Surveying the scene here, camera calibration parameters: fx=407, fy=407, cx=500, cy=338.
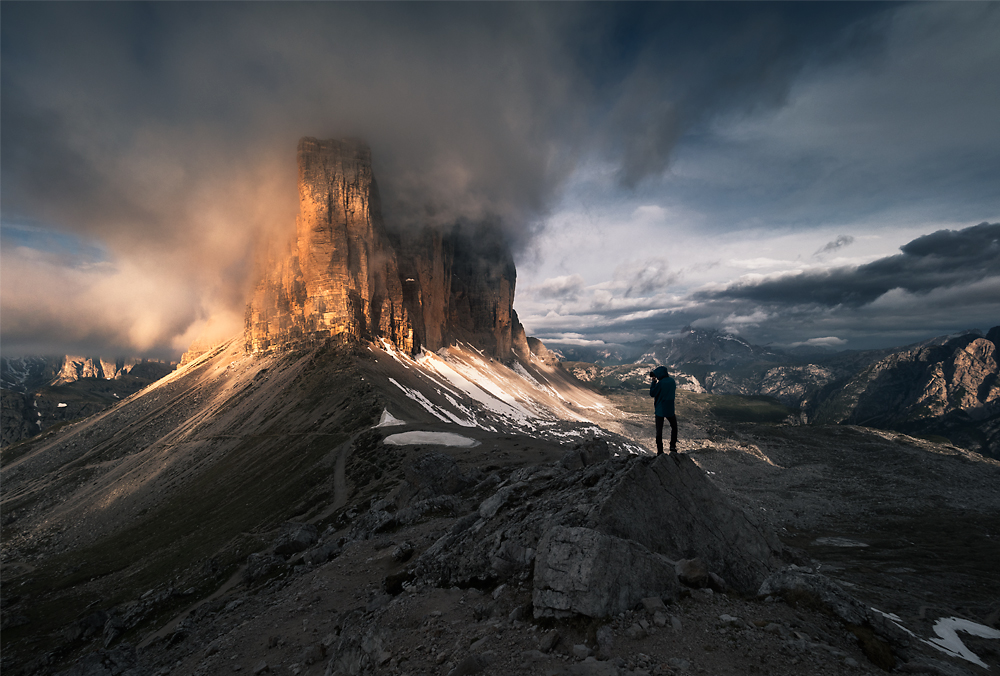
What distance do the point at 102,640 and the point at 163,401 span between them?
465ft

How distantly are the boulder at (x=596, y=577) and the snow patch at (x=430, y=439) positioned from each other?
47.6m

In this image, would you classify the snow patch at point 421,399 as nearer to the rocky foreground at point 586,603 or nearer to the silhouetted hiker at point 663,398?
the rocky foreground at point 586,603

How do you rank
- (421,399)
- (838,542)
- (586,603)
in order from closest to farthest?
(586,603) < (838,542) < (421,399)

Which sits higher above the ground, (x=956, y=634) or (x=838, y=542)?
(x=956, y=634)

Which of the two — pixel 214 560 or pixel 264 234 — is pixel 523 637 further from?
pixel 264 234

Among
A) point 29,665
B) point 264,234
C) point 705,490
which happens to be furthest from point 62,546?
point 264,234

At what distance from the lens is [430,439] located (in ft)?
199

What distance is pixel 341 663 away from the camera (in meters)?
11.9

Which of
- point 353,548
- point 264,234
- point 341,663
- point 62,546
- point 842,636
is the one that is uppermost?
point 264,234

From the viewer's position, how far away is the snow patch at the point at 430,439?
58306 millimetres

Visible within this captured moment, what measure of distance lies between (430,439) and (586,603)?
176 feet

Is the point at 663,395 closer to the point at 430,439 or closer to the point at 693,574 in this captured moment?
the point at 693,574

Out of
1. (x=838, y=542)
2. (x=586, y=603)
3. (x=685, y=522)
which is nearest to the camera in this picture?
(x=586, y=603)

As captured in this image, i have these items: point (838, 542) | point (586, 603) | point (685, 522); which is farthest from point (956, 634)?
point (838, 542)
